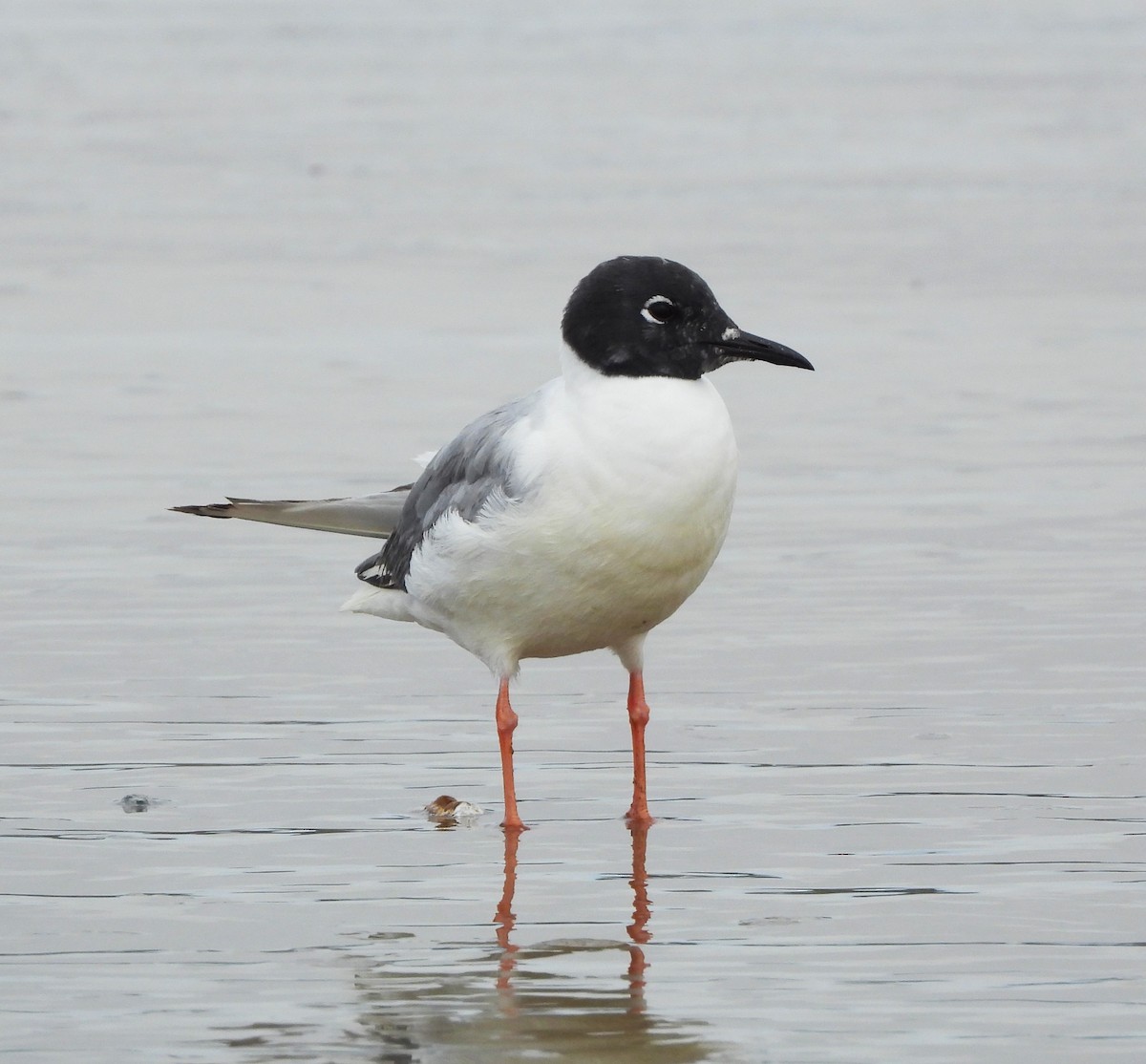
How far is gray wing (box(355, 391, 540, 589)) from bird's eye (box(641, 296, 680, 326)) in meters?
0.40

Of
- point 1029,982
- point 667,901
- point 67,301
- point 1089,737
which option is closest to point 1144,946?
point 1029,982

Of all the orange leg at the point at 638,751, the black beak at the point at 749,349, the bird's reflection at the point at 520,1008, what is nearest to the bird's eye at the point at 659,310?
the black beak at the point at 749,349

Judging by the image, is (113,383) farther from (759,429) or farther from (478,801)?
(478,801)

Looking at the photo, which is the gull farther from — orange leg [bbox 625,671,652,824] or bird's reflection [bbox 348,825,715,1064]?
bird's reflection [bbox 348,825,715,1064]

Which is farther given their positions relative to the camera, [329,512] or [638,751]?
[329,512]

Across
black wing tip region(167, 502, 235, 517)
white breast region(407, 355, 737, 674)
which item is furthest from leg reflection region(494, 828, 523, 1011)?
black wing tip region(167, 502, 235, 517)

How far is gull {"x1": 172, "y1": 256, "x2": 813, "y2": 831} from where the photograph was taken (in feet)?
21.3

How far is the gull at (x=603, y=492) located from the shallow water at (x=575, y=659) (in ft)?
1.39

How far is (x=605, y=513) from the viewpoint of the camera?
648 centimetres

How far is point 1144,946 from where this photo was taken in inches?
209

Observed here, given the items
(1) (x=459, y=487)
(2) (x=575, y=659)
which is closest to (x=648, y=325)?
(1) (x=459, y=487)

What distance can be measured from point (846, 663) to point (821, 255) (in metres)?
8.58

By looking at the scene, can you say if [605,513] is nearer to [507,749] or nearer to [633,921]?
[507,749]

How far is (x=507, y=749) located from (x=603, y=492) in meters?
0.78
